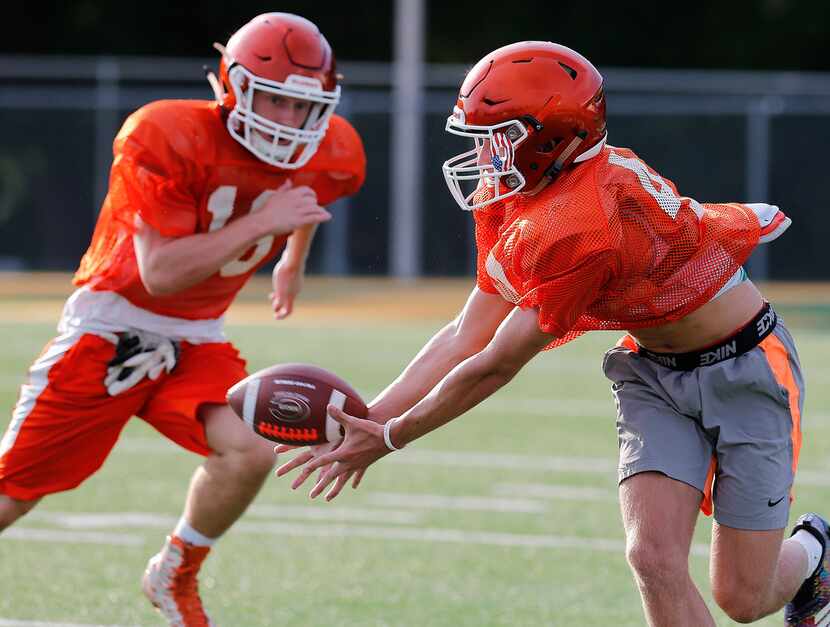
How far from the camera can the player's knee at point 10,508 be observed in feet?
14.0

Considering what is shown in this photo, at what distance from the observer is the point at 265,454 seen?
4.28 metres

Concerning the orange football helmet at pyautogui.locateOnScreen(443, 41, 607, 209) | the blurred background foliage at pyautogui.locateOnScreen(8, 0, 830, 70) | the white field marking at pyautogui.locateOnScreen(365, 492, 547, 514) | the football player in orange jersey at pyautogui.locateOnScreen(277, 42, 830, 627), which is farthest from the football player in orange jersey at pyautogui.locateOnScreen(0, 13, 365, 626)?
the blurred background foliage at pyautogui.locateOnScreen(8, 0, 830, 70)

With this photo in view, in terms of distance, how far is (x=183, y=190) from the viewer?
4234mm

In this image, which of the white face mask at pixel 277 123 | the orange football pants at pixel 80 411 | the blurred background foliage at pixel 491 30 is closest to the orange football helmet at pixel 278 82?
the white face mask at pixel 277 123

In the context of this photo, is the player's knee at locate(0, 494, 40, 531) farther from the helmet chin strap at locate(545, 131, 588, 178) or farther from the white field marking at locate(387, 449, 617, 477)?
the white field marking at locate(387, 449, 617, 477)

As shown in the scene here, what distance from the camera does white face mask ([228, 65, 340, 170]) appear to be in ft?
13.8

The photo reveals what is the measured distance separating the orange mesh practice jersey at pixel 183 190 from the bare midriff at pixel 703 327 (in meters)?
1.24

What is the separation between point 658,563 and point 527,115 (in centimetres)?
104

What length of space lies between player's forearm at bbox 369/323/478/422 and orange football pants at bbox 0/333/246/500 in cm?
75

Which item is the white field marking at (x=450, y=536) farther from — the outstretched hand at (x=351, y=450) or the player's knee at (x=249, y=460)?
the outstretched hand at (x=351, y=450)

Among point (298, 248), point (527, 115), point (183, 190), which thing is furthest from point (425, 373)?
point (298, 248)

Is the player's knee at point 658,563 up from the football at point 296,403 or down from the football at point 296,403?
down

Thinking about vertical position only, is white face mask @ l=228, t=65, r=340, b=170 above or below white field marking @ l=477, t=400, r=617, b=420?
above

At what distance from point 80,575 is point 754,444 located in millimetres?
2334
